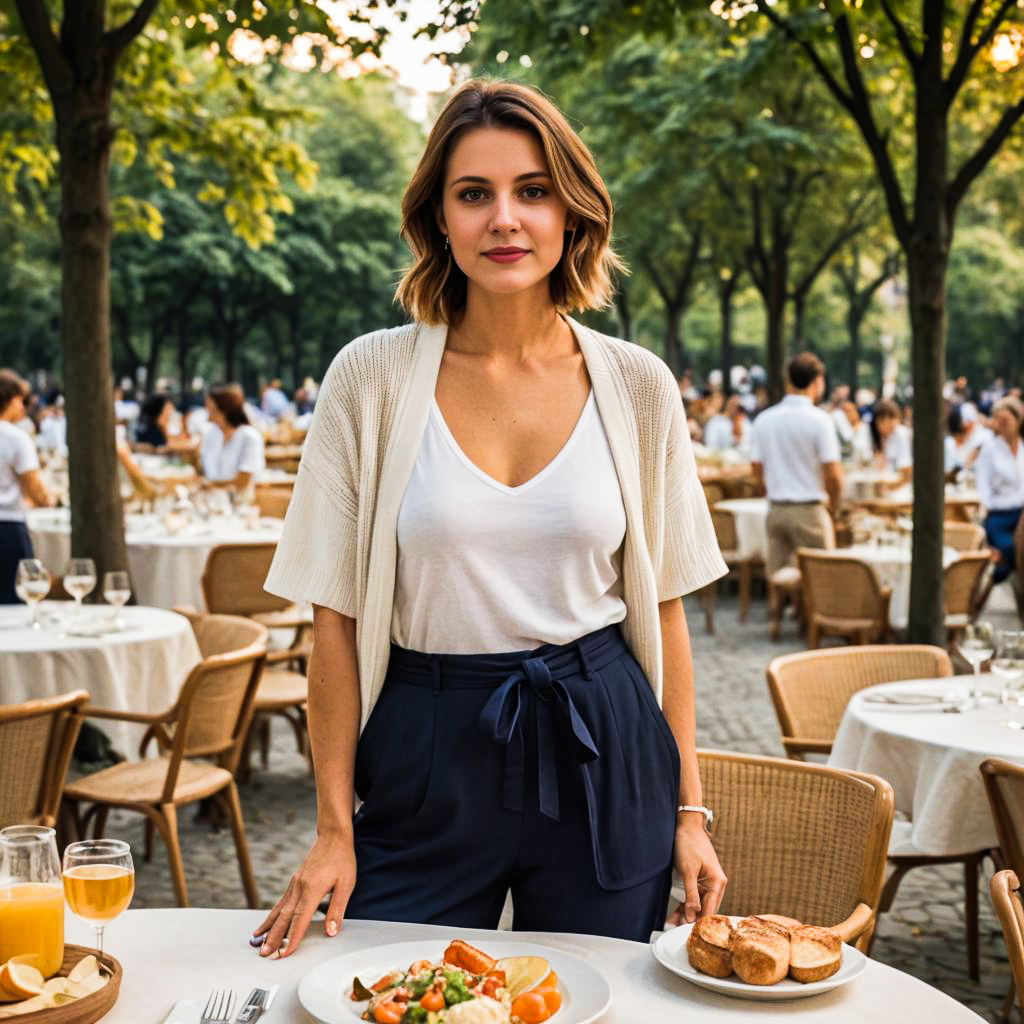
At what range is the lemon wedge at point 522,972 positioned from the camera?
2049 millimetres

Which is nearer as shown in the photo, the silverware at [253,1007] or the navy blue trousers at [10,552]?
the silverware at [253,1007]

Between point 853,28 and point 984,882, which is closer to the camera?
point 984,882

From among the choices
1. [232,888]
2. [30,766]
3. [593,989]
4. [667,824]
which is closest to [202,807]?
[232,888]

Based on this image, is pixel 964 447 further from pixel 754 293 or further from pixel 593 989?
pixel 754 293

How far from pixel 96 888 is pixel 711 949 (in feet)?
2.94

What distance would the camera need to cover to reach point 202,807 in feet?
24.2

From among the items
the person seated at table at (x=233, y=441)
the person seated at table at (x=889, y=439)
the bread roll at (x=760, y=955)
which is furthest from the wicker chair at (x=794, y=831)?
the person seated at table at (x=889, y=439)

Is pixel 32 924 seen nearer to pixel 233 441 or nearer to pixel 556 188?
pixel 556 188

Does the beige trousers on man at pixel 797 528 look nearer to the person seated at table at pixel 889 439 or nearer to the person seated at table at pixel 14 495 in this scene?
the person seated at table at pixel 889 439

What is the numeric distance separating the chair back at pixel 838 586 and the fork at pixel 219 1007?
26.3 feet

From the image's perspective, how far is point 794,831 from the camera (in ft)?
11.6

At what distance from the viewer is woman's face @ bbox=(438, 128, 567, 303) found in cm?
255

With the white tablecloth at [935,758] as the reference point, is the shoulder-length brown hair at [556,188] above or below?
above

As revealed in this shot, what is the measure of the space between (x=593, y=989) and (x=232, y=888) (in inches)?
178
